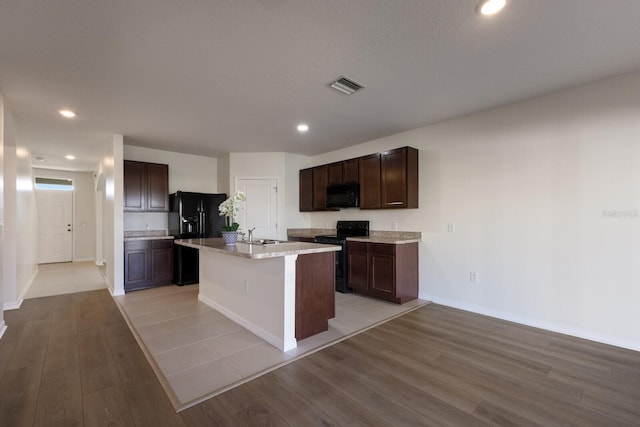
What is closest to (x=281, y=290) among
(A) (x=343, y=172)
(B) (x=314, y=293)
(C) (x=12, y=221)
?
(B) (x=314, y=293)

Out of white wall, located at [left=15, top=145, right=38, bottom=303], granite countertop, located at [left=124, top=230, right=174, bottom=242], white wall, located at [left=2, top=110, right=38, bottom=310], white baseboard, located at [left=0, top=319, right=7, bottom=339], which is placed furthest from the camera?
granite countertop, located at [left=124, top=230, right=174, bottom=242]

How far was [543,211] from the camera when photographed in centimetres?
307

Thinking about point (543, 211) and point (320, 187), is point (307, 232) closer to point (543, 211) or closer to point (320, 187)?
point (320, 187)

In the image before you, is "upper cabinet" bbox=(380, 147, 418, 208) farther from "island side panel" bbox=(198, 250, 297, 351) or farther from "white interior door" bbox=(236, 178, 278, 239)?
"white interior door" bbox=(236, 178, 278, 239)

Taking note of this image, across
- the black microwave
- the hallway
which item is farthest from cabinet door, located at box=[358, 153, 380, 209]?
the hallway

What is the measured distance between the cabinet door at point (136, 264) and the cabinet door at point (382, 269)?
147 inches

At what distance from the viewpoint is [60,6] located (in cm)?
174

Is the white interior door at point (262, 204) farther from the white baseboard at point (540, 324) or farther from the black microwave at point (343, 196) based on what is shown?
the white baseboard at point (540, 324)

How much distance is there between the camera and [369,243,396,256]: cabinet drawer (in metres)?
3.82

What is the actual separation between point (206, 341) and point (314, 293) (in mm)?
1121

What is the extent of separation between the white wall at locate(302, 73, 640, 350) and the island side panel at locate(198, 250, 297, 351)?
7.87 ft

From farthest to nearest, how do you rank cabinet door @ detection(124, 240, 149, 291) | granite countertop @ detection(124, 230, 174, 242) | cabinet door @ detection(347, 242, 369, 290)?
granite countertop @ detection(124, 230, 174, 242)
cabinet door @ detection(124, 240, 149, 291)
cabinet door @ detection(347, 242, 369, 290)

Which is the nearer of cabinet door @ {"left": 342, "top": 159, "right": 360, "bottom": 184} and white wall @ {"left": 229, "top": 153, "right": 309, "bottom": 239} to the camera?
cabinet door @ {"left": 342, "top": 159, "right": 360, "bottom": 184}

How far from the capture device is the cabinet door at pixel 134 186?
4.73 meters
